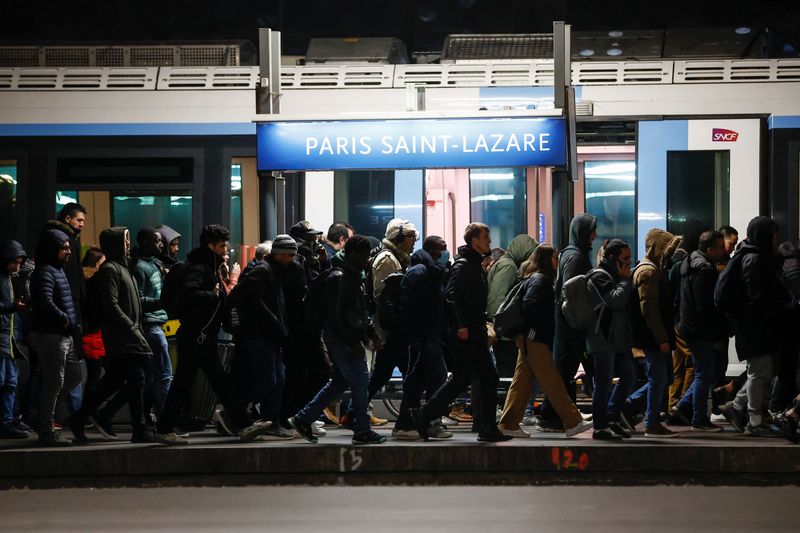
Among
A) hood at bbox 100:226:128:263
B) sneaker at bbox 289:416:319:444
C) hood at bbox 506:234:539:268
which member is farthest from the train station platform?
hood at bbox 506:234:539:268

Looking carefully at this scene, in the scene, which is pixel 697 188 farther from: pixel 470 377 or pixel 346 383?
pixel 346 383

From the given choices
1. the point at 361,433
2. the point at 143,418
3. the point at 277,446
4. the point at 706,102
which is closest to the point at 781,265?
the point at 706,102

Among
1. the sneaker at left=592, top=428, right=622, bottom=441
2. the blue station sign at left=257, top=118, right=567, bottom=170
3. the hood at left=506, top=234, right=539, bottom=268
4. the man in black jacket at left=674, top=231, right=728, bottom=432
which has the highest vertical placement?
the blue station sign at left=257, top=118, right=567, bottom=170

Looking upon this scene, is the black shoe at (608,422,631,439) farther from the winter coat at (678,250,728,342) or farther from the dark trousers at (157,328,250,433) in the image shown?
the dark trousers at (157,328,250,433)

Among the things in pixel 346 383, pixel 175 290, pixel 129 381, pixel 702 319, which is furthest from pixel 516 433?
pixel 129 381

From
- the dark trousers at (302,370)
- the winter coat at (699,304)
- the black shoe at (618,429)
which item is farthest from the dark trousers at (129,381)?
the winter coat at (699,304)

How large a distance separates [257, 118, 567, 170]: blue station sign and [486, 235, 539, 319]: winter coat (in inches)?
37.3

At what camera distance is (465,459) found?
818 cm

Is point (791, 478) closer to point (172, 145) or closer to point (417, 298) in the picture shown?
Answer: point (417, 298)

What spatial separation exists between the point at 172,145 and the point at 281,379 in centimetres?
336

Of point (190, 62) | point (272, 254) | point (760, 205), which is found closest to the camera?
point (272, 254)

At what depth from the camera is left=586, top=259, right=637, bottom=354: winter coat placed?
8.77 metres

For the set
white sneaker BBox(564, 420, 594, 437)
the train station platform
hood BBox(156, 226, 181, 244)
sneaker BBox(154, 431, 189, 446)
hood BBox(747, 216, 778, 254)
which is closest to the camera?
the train station platform

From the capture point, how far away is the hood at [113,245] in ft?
28.6
